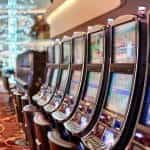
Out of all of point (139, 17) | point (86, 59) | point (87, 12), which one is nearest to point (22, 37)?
point (87, 12)

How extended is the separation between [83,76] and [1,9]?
29.9ft

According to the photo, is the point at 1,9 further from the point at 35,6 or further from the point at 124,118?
the point at 124,118

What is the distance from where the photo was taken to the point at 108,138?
198 centimetres

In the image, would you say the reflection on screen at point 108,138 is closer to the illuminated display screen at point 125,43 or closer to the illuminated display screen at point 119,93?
the illuminated display screen at point 119,93

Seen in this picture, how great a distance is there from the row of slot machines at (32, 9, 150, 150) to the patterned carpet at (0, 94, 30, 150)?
2191 millimetres

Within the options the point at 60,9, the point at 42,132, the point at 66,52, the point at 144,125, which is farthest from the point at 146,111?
the point at 60,9

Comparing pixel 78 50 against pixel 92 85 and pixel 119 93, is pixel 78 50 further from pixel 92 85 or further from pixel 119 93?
pixel 119 93

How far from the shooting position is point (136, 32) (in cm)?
181

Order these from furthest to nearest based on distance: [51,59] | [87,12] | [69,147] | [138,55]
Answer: [51,59], [87,12], [69,147], [138,55]

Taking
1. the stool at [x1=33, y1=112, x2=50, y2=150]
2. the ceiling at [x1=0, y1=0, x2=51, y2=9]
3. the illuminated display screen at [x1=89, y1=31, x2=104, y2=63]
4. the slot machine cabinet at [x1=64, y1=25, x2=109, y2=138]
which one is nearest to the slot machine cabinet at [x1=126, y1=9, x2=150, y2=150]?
the slot machine cabinet at [x1=64, y1=25, x2=109, y2=138]

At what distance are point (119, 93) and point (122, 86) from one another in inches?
2.3

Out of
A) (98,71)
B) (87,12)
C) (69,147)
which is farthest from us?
(87,12)

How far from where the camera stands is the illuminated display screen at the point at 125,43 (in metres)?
1.87

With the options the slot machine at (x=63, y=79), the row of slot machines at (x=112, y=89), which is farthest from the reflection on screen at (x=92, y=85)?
the slot machine at (x=63, y=79)
